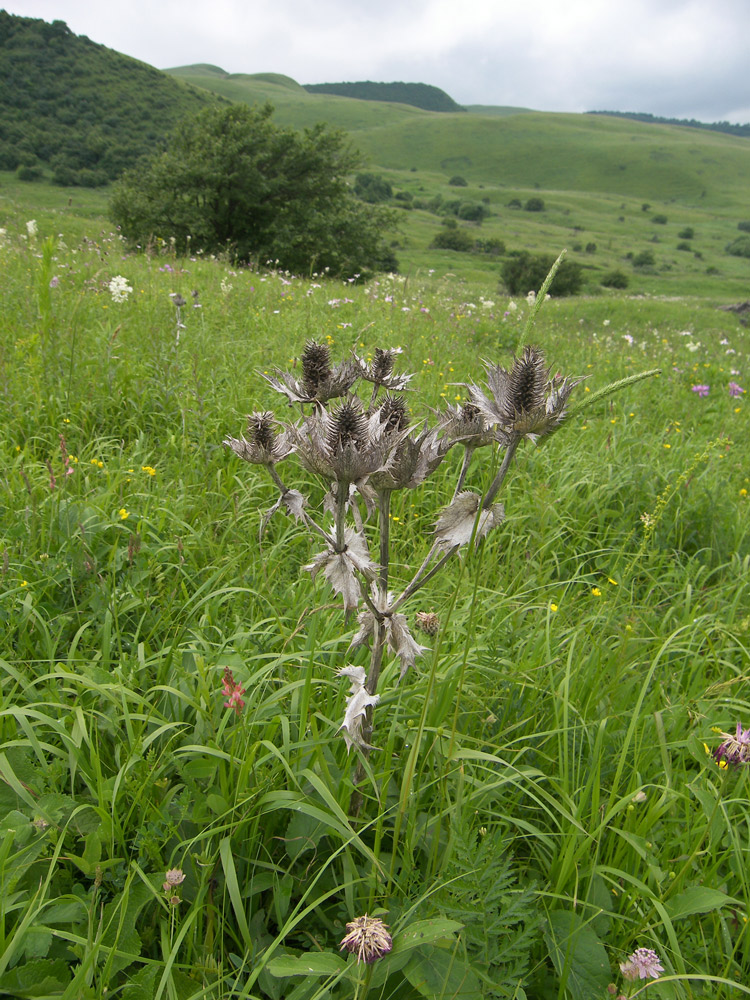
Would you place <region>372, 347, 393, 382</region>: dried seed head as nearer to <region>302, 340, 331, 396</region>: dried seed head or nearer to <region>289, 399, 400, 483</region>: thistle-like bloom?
<region>302, 340, 331, 396</region>: dried seed head

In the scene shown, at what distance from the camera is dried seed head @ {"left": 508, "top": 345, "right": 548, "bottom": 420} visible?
122 cm

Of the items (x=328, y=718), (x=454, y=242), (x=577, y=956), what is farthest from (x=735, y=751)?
(x=454, y=242)

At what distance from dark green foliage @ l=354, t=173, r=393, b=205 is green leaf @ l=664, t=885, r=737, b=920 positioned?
88608mm

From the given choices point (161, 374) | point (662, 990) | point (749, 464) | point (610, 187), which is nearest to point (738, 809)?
point (662, 990)

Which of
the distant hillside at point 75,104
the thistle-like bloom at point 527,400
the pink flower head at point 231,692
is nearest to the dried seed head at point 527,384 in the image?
the thistle-like bloom at point 527,400

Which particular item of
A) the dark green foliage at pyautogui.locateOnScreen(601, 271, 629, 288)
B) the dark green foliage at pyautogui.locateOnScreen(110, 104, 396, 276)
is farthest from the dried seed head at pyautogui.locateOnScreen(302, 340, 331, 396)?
the dark green foliage at pyautogui.locateOnScreen(601, 271, 629, 288)

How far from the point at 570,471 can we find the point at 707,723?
6.89ft

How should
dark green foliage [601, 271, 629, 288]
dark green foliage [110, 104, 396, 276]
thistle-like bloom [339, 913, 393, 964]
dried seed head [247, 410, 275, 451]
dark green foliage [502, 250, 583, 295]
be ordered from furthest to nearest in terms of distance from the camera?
1. dark green foliage [601, 271, 629, 288]
2. dark green foliage [502, 250, 583, 295]
3. dark green foliage [110, 104, 396, 276]
4. dried seed head [247, 410, 275, 451]
5. thistle-like bloom [339, 913, 393, 964]

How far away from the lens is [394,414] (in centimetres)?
137

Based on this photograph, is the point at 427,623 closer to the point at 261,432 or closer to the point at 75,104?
the point at 261,432

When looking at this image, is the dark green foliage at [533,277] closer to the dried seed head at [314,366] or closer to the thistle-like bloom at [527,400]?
the dried seed head at [314,366]

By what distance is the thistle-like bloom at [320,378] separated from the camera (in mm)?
1526

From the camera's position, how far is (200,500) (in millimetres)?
3264

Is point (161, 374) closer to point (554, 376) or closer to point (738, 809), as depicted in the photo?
point (554, 376)
